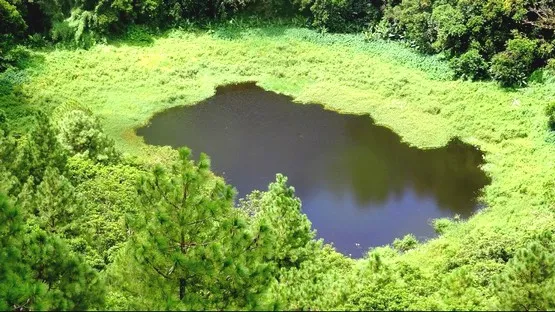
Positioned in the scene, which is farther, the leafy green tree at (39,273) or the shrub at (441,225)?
the shrub at (441,225)

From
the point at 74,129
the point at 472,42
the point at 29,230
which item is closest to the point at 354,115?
the point at 472,42

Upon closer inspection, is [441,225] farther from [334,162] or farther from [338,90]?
[338,90]

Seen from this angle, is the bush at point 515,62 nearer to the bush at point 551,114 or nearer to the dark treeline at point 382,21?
the dark treeline at point 382,21

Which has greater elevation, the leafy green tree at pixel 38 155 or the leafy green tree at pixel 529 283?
the leafy green tree at pixel 529 283

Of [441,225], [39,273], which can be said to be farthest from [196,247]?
[441,225]

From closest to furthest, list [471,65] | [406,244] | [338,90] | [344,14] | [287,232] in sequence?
[287,232] → [406,244] → [471,65] → [338,90] → [344,14]

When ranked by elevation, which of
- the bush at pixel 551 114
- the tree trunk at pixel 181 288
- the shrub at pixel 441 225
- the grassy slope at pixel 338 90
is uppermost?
the tree trunk at pixel 181 288

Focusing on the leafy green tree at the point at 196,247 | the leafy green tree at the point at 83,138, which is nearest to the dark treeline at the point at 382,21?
the leafy green tree at the point at 83,138
